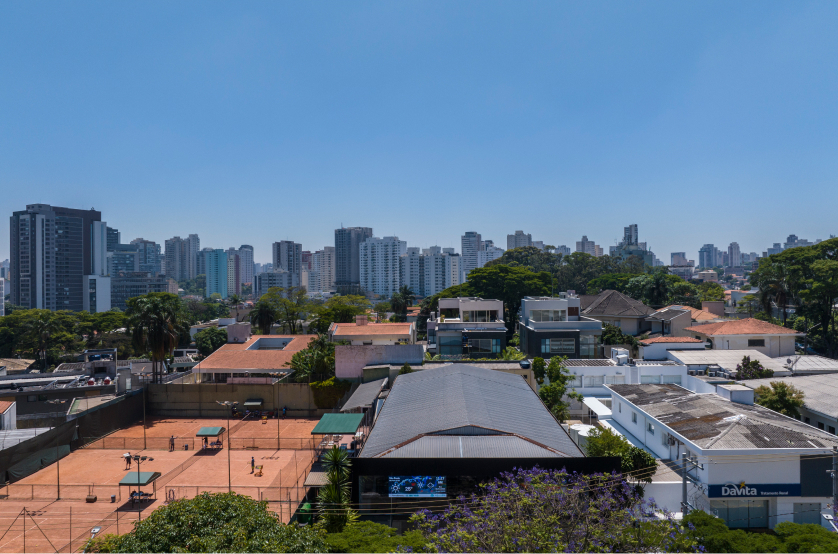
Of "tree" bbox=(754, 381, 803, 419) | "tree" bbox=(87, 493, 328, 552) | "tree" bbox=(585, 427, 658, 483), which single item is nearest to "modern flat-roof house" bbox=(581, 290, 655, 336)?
"tree" bbox=(754, 381, 803, 419)

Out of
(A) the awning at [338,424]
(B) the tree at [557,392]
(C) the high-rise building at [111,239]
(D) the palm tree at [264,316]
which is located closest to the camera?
(A) the awning at [338,424]

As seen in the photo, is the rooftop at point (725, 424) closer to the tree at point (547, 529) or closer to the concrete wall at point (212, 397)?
the tree at point (547, 529)

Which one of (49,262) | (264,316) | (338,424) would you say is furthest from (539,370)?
(49,262)

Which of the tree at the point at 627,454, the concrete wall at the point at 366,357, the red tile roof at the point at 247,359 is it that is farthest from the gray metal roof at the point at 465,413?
the red tile roof at the point at 247,359

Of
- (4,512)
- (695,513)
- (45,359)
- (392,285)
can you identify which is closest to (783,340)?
(695,513)

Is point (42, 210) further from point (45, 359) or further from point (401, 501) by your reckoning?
point (401, 501)

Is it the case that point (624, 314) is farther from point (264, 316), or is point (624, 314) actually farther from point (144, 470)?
point (144, 470)

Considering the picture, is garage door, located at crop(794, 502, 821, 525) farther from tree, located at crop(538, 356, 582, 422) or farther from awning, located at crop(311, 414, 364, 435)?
awning, located at crop(311, 414, 364, 435)
